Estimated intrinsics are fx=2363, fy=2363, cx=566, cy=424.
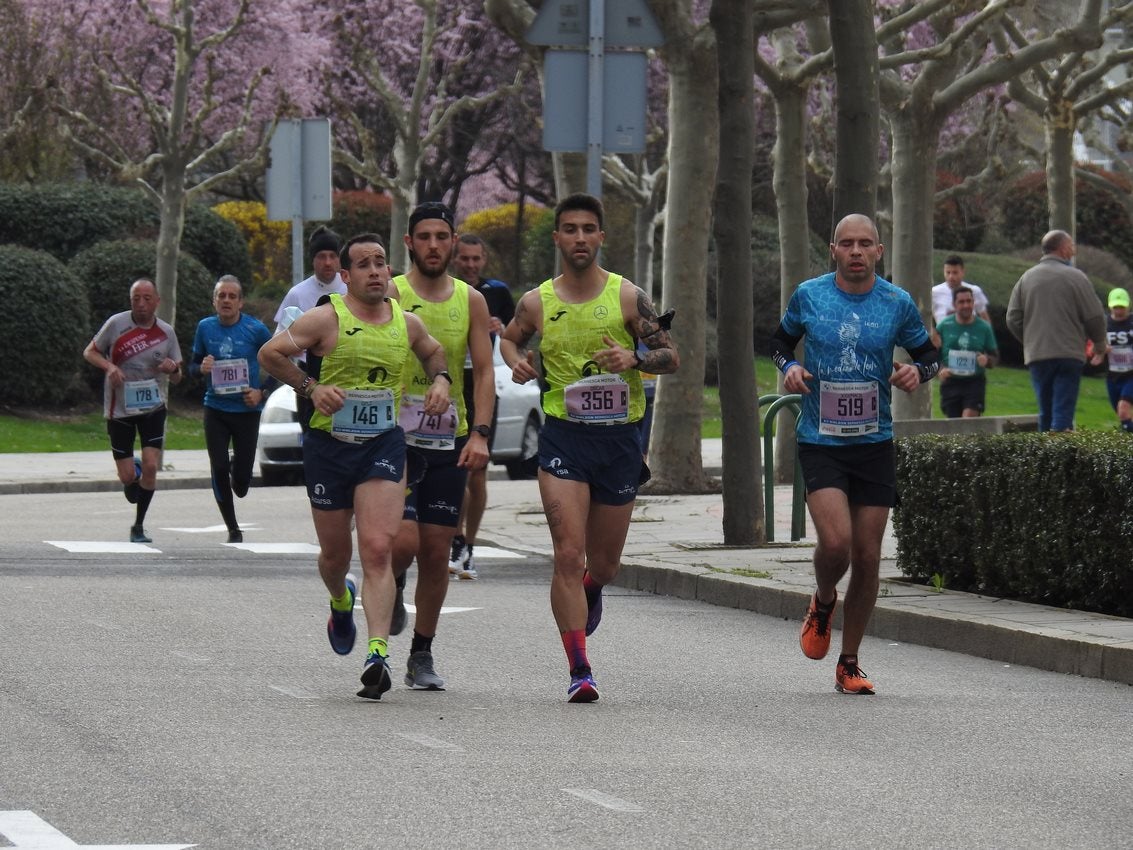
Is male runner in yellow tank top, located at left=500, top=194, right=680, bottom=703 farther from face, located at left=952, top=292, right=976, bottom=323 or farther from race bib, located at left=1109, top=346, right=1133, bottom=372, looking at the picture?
race bib, located at left=1109, top=346, right=1133, bottom=372

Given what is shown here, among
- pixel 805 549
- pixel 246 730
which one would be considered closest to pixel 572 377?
pixel 246 730

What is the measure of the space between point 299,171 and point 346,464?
13490 millimetres

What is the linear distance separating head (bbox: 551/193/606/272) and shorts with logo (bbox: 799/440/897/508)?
3.87 feet

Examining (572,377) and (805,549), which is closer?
(572,377)

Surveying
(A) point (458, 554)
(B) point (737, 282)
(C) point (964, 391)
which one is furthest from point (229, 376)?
(C) point (964, 391)

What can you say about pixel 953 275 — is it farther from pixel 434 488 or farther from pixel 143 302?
pixel 434 488

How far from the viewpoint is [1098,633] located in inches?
394

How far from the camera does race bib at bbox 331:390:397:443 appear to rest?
8.92 m

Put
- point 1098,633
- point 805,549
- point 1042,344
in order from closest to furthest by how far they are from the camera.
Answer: point 1098,633 < point 805,549 < point 1042,344

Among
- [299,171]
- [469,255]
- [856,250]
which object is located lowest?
[856,250]

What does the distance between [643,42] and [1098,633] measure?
5774mm

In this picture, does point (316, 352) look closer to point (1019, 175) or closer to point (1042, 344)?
point (1042, 344)

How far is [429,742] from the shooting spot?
7.64 meters

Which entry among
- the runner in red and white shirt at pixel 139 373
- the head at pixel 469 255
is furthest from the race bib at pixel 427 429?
the runner in red and white shirt at pixel 139 373
